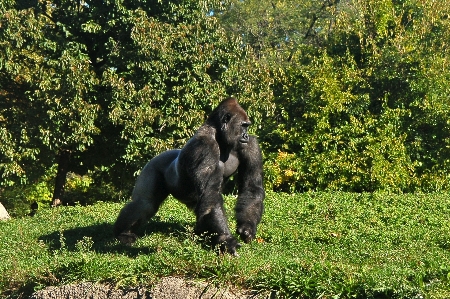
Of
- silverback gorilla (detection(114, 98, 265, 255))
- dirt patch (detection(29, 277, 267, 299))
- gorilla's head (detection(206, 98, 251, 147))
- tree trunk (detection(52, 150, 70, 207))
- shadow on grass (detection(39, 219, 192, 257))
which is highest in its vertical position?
gorilla's head (detection(206, 98, 251, 147))

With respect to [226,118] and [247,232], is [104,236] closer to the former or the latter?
[247,232]

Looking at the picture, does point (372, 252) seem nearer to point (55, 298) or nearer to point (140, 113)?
point (55, 298)

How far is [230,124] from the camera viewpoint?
762 centimetres

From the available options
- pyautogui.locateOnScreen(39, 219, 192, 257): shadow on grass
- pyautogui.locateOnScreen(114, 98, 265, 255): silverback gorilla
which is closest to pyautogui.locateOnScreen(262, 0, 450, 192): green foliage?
pyautogui.locateOnScreen(39, 219, 192, 257): shadow on grass

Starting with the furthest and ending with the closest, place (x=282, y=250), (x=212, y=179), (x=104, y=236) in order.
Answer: (x=104, y=236) → (x=282, y=250) → (x=212, y=179)

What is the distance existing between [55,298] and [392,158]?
421 inches

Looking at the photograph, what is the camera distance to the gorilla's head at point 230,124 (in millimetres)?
7617

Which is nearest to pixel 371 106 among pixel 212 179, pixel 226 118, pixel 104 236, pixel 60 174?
Result: pixel 60 174

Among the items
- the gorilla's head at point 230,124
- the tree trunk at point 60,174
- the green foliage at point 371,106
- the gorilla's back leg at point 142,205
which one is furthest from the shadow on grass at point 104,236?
the tree trunk at point 60,174

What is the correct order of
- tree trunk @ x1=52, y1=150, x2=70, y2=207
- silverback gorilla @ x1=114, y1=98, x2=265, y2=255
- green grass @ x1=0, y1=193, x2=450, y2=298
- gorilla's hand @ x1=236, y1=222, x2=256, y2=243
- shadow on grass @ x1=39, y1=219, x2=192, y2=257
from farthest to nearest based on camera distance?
1. tree trunk @ x1=52, y1=150, x2=70, y2=207
2. shadow on grass @ x1=39, y1=219, x2=192, y2=257
3. gorilla's hand @ x1=236, y1=222, x2=256, y2=243
4. silverback gorilla @ x1=114, y1=98, x2=265, y2=255
5. green grass @ x1=0, y1=193, x2=450, y2=298

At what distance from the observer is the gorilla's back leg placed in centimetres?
825

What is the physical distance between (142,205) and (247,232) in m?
1.35

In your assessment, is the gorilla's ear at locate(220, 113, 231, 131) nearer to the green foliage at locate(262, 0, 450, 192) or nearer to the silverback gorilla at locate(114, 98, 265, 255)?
the silverback gorilla at locate(114, 98, 265, 255)

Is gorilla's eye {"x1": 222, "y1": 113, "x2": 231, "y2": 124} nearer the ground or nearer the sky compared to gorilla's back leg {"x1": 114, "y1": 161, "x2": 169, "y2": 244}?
nearer the sky
